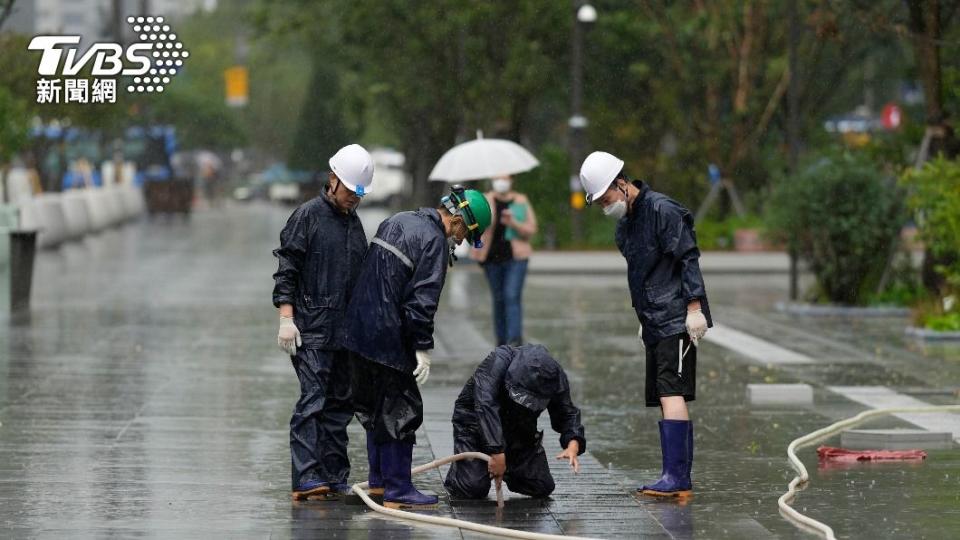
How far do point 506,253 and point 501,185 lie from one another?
583 millimetres

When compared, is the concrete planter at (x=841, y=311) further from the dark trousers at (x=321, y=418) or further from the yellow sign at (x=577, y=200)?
the dark trousers at (x=321, y=418)

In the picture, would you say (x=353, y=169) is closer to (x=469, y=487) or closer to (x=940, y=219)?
(x=469, y=487)

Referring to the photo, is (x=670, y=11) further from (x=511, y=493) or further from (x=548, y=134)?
(x=511, y=493)

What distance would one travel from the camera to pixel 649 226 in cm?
969

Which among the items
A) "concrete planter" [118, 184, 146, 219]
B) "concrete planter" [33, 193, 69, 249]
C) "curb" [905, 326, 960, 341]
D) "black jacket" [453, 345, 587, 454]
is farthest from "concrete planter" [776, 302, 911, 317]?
"concrete planter" [118, 184, 146, 219]

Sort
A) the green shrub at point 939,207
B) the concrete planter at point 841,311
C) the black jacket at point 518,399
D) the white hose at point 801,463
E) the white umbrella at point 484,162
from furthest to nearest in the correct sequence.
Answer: the concrete planter at point 841,311, the green shrub at point 939,207, the white umbrella at point 484,162, the black jacket at point 518,399, the white hose at point 801,463

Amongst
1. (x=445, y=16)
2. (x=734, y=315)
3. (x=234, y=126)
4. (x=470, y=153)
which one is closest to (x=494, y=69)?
(x=445, y=16)

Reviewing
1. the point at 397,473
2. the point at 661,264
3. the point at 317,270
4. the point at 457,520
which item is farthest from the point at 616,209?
the point at 457,520

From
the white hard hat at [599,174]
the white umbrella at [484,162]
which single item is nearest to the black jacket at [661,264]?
the white hard hat at [599,174]

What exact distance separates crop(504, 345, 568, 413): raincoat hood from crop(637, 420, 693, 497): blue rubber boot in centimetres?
63

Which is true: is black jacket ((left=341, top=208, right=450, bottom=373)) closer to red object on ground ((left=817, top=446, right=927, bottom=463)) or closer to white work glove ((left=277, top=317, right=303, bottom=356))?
white work glove ((left=277, top=317, right=303, bottom=356))

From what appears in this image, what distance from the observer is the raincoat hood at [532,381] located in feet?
30.7

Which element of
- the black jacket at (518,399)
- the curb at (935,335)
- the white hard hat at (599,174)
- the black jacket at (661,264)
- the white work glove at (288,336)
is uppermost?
the white hard hat at (599,174)

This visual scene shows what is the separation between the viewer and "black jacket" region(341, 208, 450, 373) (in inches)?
354
